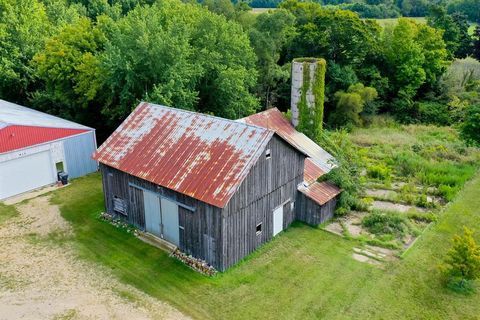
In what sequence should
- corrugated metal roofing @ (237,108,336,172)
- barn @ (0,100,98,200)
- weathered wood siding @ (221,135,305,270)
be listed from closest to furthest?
1. weathered wood siding @ (221,135,305,270)
2. corrugated metal roofing @ (237,108,336,172)
3. barn @ (0,100,98,200)

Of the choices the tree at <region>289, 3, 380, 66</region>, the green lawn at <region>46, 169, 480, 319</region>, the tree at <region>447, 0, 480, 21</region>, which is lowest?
the green lawn at <region>46, 169, 480, 319</region>

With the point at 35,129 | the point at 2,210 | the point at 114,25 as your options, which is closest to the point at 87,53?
the point at 114,25

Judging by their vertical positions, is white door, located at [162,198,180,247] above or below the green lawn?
above

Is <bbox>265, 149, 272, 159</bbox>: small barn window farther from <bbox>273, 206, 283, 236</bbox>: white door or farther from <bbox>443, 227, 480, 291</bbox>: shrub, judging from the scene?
<bbox>443, 227, 480, 291</bbox>: shrub

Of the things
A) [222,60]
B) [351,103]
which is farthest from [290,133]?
[351,103]

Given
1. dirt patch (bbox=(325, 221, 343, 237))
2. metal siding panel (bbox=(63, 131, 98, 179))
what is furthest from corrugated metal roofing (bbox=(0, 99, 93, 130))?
dirt patch (bbox=(325, 221, 343, 237))

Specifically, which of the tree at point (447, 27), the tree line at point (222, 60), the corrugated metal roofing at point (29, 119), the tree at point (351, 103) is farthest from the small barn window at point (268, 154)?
the tree at point (447, 27)

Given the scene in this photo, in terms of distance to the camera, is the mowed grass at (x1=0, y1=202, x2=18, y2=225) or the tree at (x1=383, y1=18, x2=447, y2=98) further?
the tree at (x1=383, y1=18, x2=447, y2=98)
